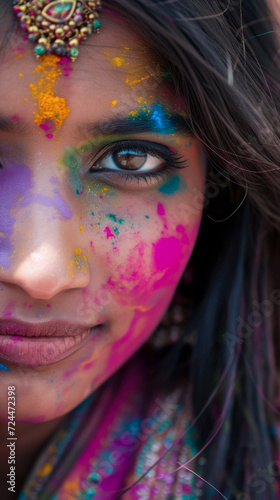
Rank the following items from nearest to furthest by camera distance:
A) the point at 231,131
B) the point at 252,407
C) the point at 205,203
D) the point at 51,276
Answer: the point at 51,276, the point at 231,131, the point at 205,203, the point at 252,407

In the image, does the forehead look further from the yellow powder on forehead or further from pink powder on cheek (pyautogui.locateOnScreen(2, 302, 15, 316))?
pink powder on cheek (pyautogui.locateOnScreen(2, 302, 15, 316))

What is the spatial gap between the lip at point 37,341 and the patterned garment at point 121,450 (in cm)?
36

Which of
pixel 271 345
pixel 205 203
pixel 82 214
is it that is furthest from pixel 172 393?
pixel 82 214

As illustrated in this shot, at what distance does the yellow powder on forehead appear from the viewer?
0.82 meters

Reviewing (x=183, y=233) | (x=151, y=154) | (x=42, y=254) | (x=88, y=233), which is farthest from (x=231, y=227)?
(x=42, y=254)

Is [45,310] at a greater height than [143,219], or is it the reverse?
[143,219]

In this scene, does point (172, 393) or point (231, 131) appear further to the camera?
point (172, 393)

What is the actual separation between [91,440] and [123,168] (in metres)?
0.70

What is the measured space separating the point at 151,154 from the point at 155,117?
0.28 feet

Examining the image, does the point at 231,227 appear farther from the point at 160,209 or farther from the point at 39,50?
the point at 39,50

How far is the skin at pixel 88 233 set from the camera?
0.81 metres

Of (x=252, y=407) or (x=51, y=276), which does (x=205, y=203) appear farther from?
(x=252, y=407)

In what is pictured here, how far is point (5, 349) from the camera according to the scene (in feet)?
2.89

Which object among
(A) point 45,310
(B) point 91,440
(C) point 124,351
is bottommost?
(B) point 91,440
